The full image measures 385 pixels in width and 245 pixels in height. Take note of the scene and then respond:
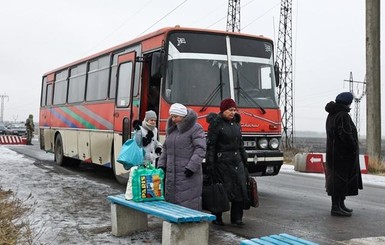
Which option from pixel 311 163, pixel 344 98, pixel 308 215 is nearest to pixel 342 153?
pixel 344 98

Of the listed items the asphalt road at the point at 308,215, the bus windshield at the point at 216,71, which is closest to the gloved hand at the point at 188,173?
the asphalt road at the point at 308,215

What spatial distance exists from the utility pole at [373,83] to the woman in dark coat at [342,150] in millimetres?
10253

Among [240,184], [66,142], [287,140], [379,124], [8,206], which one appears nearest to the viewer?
[240,184]

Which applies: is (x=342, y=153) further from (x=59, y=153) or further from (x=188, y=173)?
(x=59, y=153)

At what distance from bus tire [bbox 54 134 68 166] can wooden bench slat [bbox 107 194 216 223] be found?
10.2 m

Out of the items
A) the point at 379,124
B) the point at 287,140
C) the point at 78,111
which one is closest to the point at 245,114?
the point at 78,111

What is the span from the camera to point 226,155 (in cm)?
703

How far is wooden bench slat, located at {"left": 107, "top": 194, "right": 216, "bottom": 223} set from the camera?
534cm

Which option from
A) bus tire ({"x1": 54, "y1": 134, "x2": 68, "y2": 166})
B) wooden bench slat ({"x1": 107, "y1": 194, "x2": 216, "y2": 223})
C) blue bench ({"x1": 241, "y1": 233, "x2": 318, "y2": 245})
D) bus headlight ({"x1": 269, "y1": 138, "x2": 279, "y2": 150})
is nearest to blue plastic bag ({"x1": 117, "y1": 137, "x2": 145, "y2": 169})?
wooden bench slat ({"x1": 107, "y1": 194, "x2": 216, "y2": 223})

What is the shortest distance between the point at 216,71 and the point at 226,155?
312 centimetres

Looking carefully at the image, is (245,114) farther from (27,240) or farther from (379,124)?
(379,124)

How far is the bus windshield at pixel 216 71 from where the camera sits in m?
9.53

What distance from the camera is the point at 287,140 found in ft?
108

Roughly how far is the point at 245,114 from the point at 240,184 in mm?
2876
